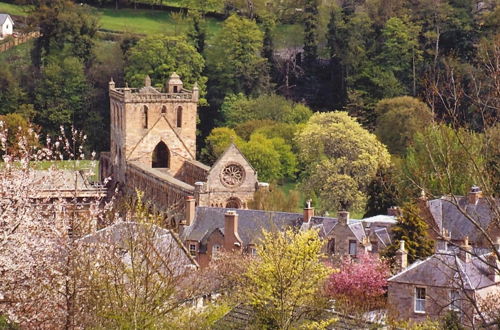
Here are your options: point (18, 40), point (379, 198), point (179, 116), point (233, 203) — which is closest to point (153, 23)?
point (18, 40)

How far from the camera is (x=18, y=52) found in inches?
3743

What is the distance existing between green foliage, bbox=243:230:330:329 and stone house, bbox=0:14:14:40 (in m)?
66.6

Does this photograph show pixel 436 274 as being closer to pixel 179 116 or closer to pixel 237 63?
pixel 179 116

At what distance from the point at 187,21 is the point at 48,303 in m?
65.2

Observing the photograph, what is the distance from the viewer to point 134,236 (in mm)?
33156

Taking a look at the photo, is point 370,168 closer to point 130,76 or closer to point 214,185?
point 214,185

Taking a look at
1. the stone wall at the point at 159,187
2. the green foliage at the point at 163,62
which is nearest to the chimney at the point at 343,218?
the stone wall at the point at 159,187

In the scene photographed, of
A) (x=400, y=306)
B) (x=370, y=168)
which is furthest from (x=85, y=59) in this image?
(x=400, y=306)

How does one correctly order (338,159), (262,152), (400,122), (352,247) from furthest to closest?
1. (400,122)
2. (262,152)
3. (338,159)
4. (352,247)

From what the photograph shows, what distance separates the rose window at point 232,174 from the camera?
64125 millimetres

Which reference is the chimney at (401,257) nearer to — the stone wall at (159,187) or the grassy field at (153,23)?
the stone wall at (159,187)

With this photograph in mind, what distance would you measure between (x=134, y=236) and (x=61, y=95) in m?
57.2

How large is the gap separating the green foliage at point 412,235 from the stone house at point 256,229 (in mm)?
2677

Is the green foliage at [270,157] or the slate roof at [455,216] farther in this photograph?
the green foliage at [270,157]
